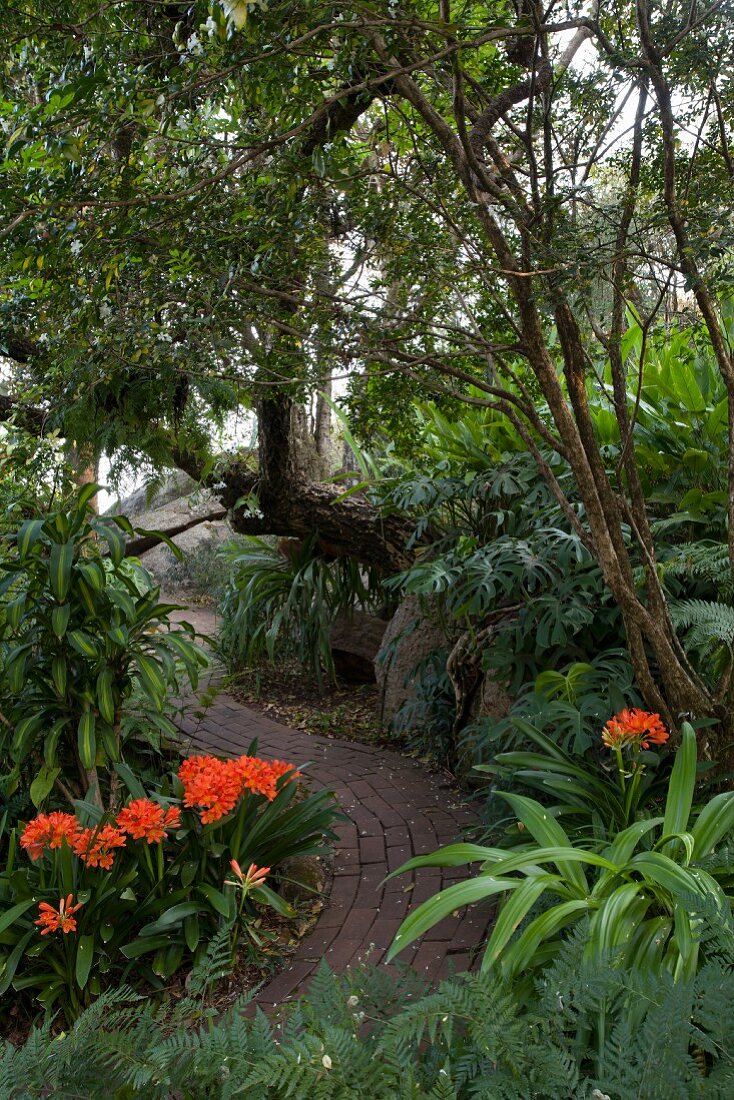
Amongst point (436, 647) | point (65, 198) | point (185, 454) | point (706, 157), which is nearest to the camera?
point (65, 198)

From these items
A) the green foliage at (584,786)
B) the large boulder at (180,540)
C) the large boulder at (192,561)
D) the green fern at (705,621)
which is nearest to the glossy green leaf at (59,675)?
the green foliage at (584,786)

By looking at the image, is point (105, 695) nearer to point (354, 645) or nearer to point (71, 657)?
point (71, 657)

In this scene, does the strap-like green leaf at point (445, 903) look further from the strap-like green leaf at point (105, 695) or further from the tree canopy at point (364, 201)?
the strap-like green leaf at point (105, 695)

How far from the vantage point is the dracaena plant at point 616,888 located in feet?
6.20

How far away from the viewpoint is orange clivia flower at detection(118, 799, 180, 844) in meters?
2.60

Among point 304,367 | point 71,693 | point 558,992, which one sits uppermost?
point 304,367

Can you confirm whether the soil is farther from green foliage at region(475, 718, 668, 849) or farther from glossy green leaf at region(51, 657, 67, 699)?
glossy green leaf at region(51, 657, 67, 699)

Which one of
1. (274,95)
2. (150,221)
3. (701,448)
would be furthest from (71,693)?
(701,448)

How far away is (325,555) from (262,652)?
0.91 meters

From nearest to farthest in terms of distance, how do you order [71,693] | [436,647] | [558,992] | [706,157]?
1. [558,992]
2. [706,157]
3. [71,693]
4. [436,647]

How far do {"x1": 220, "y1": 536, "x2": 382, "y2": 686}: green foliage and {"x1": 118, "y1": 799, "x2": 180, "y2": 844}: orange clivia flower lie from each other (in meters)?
3.03

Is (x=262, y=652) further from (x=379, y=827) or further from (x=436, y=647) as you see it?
(x=379, y=827)

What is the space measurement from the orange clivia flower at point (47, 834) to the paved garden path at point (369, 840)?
77cm

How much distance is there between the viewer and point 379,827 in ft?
11.8
